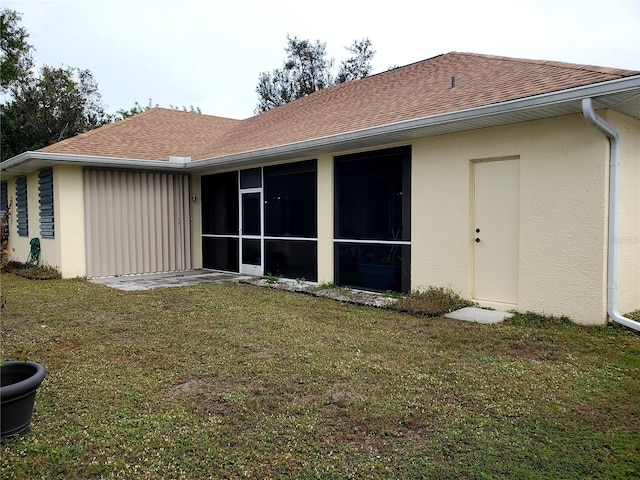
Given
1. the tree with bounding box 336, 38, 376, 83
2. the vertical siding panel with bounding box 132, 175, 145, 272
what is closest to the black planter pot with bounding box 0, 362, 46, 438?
the vertical siding panel with bounding box 132, 175, 145, 272

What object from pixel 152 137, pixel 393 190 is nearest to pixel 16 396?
pixel 393 190

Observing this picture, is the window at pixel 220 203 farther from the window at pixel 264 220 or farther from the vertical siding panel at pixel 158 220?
the vertical siding panel at pixel 158 220

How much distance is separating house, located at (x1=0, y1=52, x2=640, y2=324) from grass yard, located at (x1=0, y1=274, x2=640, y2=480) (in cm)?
108

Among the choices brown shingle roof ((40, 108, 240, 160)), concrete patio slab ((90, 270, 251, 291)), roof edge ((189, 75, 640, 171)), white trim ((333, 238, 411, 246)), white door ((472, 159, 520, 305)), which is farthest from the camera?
brown shingle roof ((40, 108, 240, 160))

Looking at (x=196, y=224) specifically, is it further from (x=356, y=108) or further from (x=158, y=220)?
(x=356, y=108)

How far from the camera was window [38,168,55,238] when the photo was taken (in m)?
10.3

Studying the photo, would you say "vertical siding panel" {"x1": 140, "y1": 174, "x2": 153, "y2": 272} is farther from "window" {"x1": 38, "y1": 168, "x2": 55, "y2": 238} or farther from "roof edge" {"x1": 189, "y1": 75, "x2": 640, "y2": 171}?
"roof edge" {"x1": 189, "y1": 75, "x2": 640, "y2": 171}

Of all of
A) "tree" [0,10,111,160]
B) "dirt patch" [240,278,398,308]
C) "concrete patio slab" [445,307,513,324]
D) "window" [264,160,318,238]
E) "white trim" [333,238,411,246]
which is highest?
"tree" [0,10,111,160]

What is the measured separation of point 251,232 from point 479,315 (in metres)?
6.08

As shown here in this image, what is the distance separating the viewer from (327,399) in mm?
3365

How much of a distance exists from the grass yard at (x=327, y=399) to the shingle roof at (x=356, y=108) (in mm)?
3178

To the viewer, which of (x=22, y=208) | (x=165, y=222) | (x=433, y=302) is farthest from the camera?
(x=22, y=208)

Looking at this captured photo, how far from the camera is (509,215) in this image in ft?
20.4

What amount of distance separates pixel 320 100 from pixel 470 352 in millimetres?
8903
